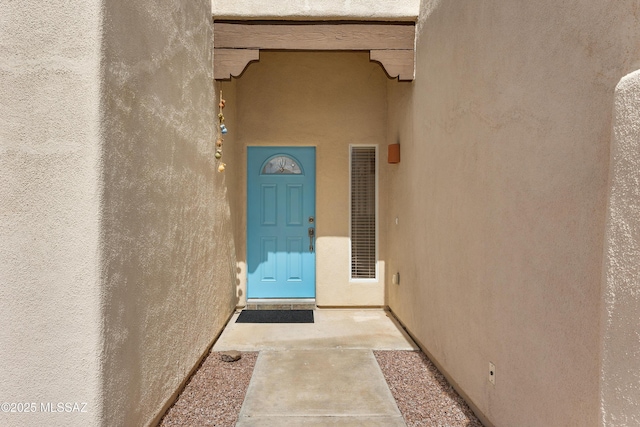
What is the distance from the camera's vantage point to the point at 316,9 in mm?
3678

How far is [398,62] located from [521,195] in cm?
232

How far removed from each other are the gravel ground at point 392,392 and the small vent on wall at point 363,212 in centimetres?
167

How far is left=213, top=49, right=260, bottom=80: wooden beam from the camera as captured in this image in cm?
370

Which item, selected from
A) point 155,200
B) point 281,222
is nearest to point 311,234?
point 281,222

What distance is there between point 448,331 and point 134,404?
6.75ft

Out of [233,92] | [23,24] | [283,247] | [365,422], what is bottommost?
[365,422]

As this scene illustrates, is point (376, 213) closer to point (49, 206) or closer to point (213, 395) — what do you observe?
point (213, 395)

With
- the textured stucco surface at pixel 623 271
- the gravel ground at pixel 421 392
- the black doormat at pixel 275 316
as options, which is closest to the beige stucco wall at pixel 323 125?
the black doormat at pixel 275 316

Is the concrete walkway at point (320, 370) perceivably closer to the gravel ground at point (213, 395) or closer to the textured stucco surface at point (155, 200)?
the gravel ground at point (213, 395)

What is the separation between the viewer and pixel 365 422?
8.03ft

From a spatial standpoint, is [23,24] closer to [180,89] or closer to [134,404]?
[180,89]

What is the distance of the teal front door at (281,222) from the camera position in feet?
16.6

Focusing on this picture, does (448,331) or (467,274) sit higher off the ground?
(467,274)

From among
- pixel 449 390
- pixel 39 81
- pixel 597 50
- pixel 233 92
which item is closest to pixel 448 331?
pixel 449 390
